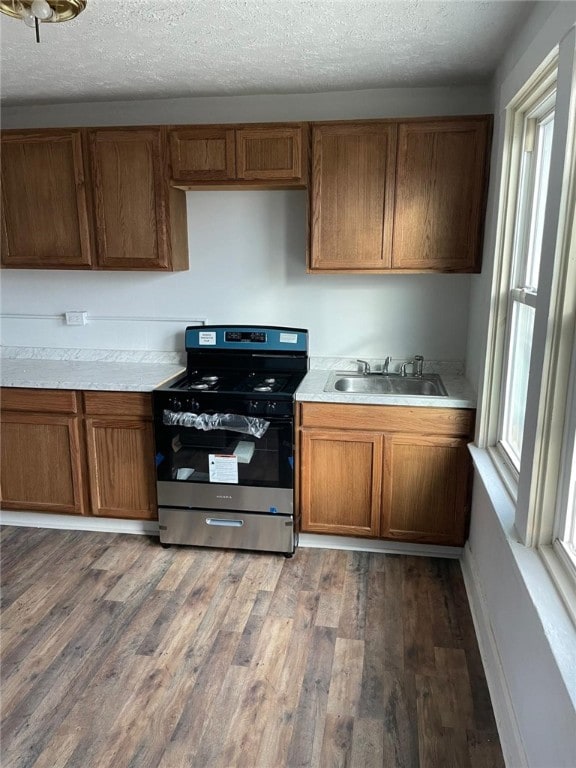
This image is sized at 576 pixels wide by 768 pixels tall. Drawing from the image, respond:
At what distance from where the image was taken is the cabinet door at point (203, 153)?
276 cm

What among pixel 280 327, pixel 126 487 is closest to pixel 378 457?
pixel 280 327

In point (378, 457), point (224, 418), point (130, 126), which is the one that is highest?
point (130, 126)

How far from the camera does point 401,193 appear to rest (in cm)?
267

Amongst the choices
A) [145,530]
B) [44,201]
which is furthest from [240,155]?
[145,530]

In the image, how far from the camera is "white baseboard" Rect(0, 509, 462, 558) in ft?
9.20

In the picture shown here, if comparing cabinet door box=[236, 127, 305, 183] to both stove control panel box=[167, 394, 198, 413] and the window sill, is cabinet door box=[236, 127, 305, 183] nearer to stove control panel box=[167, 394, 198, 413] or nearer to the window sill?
stove control panel box=[167, 394, 198, 413]

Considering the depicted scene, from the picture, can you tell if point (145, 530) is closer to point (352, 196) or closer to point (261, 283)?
point (261, 283)

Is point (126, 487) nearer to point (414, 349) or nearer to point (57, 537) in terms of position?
point (57, 537)

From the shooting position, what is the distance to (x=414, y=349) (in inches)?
122

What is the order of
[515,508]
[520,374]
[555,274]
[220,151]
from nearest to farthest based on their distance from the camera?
[555,274]
[515,508]
[520,374]
[220,151]

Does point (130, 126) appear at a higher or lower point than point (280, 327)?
higher

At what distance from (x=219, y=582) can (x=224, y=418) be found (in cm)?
77

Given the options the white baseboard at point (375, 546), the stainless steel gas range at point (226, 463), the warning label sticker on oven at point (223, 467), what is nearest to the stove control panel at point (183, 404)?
the stainless steel gas range at point (226, 463)

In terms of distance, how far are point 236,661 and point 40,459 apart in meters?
1.58
